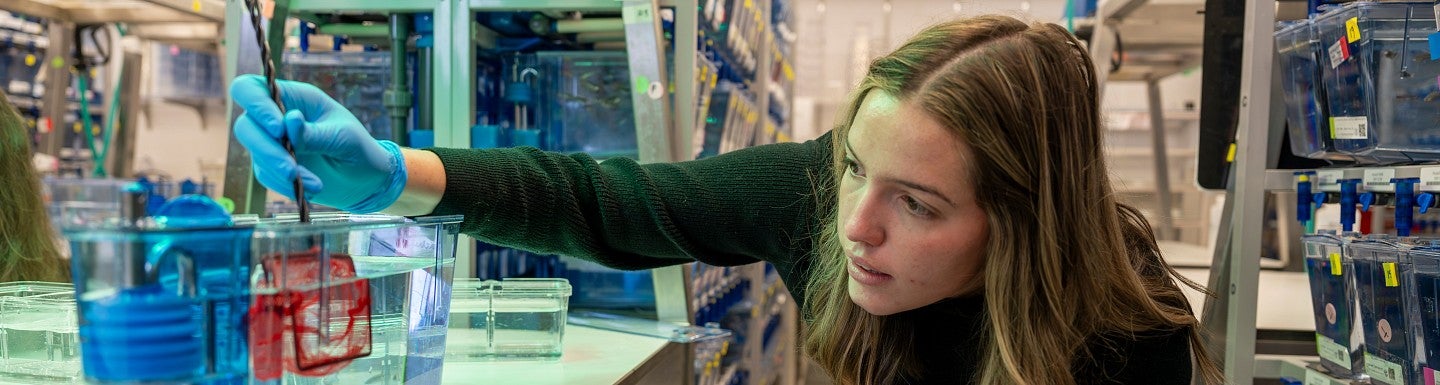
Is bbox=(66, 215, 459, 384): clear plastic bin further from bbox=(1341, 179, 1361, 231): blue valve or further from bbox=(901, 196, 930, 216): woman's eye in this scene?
bbox=(1341, 179, 1361, 231): blue valve

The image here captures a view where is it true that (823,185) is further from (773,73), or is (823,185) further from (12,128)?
(773,73)

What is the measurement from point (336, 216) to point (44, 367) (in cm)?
A: 35

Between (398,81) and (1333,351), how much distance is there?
6.94 feet

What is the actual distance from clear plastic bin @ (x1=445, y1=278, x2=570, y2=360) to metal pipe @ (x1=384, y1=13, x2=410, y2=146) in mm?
885

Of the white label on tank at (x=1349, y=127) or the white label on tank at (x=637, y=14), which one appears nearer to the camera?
the white label on tank at (x=1349, y=127)

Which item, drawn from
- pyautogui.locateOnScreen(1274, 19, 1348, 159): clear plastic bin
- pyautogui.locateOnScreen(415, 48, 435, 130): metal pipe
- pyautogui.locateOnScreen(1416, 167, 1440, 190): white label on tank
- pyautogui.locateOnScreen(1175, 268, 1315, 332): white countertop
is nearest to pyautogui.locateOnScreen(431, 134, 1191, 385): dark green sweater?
pyautogui.locateOnScreen(1416, 167, 1440, 190): white label on tank

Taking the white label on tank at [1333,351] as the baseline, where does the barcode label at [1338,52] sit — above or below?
above

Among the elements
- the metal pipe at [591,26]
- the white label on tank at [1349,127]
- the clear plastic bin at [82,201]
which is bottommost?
the clear plastic bin at [82,201]

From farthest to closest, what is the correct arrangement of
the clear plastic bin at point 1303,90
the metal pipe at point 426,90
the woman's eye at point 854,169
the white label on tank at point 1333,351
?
1. the metal pipe at point 426,90
2. the clear plastic bin at point 1303,90
3. the white label on tank at point 1333,351
4. the woman's eye at point 854,169

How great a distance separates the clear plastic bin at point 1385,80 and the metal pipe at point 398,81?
1981mm

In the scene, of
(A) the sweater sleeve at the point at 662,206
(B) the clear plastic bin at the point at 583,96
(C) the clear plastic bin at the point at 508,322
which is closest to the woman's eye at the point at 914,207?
(A) the sweater sleeve at the point at 662,206

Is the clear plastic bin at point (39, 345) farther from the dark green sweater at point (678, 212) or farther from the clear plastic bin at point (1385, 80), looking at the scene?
the clear plastic bin at point (1385, 80)

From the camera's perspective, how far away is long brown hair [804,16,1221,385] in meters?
1.17

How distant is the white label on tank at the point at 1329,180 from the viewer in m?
2.04
